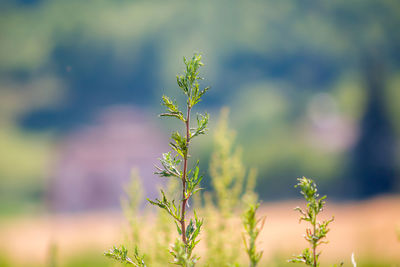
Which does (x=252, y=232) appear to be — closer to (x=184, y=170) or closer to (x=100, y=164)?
(x=184, y=170)

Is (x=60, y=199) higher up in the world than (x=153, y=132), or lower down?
lower down

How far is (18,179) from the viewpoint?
1755 centimetres

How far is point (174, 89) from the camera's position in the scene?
19.5 m

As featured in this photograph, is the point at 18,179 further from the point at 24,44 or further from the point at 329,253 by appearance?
the point at 329,253

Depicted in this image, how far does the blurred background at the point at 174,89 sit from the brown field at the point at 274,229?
52 centimetres

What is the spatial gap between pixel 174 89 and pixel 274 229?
9625mm

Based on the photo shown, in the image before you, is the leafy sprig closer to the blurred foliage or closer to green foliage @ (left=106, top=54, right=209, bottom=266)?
green foliage @ (left=106, top=54, right=209, bottom=266)

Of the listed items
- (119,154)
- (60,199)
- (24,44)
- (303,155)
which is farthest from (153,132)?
(24,44)

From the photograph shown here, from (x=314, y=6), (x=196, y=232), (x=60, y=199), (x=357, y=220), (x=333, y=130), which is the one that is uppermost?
(x=314, y=6)

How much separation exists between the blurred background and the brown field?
518 millimetres

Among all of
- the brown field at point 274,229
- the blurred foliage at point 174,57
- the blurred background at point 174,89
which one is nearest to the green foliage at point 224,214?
the brown field at point 274,229

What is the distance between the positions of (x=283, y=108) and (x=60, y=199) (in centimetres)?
973

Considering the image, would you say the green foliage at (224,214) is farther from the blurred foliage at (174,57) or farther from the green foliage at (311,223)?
the blurred foliage at (174,57)

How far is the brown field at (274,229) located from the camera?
807cm
